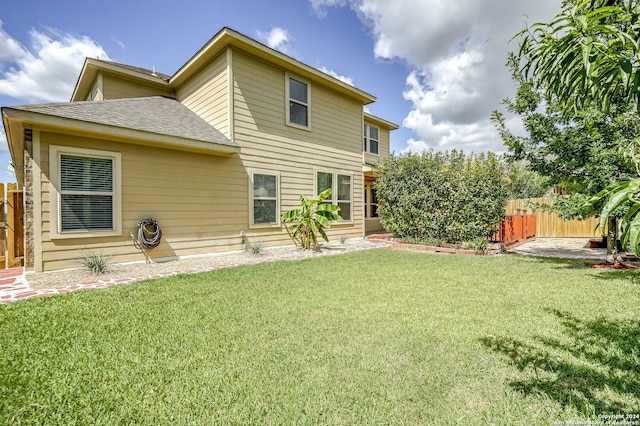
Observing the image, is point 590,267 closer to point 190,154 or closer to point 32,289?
point 190,154

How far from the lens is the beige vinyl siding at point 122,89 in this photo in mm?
9617

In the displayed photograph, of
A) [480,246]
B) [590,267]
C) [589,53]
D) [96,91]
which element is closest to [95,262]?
[96,91]

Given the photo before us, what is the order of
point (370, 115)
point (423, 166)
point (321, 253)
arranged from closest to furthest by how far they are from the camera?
point (321, 253) < point (423, 166) < point (370, 115)

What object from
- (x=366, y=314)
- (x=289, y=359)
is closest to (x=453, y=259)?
(x=366, y=314)

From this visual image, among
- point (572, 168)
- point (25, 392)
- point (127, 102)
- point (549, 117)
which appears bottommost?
point (25, 392)

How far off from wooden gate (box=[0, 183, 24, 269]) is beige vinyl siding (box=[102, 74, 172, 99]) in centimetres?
432

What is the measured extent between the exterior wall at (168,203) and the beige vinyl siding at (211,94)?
147 cm

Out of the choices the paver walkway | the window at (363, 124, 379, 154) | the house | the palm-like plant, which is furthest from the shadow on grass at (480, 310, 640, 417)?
the window at (363, 124, 379, 154)

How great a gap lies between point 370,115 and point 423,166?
18.5 feet

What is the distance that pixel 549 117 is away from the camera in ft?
23.0

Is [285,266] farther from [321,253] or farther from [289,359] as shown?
[289,359]

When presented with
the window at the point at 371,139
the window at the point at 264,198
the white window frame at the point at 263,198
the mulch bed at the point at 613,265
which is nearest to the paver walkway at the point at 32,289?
the white window frame at the point at 263,198

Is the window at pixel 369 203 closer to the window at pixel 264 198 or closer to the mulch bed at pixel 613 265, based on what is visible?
the window at pixel 264 198

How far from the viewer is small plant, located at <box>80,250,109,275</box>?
600 centimetres
